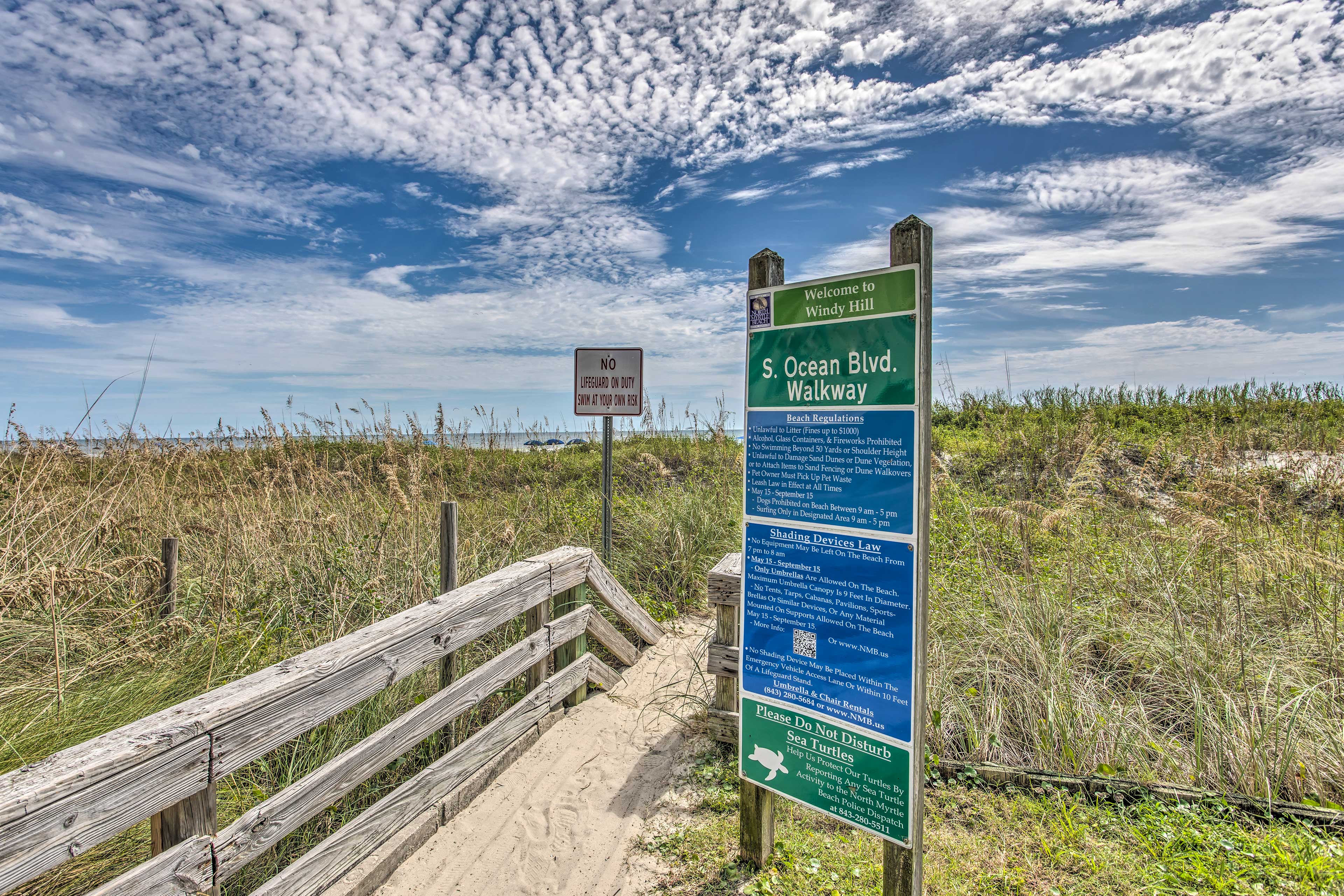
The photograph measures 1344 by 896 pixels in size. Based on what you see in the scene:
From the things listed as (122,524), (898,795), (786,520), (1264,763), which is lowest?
(1264,763)

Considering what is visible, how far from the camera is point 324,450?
888 cm

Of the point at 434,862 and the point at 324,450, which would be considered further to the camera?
the point at 324,450

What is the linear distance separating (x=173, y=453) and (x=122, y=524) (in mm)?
2220

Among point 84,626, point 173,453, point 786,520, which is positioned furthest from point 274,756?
point 173,453

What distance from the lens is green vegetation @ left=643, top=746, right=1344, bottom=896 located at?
100 inches

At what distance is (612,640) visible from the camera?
485cm

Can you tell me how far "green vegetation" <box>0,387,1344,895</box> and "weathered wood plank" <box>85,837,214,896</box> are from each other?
588 mm

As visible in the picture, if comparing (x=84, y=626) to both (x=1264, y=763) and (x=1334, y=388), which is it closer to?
(x=1264, y=763)

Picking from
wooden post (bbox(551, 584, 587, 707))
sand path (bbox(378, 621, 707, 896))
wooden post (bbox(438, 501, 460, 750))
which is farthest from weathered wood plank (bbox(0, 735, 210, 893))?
wooden post (bbox(551, 584, 587, 707))

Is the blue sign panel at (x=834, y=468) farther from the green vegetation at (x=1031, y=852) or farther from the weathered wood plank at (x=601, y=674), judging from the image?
the weathered wood plank at (x=601, y=674)

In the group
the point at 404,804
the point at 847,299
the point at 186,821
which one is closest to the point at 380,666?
the point at 404,804

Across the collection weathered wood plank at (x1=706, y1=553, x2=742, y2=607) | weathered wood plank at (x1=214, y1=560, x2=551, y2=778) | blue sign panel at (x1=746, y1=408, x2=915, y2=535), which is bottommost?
weathered wood plank at (x1=214, y1=560, x2=551, y2=778)

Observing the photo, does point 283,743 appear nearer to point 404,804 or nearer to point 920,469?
point 404,804

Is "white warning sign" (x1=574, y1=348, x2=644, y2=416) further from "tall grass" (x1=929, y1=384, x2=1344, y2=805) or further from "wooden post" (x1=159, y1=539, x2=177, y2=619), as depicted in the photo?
"wooden post" (x1=159, y1=539, x2=177, y2=619)
